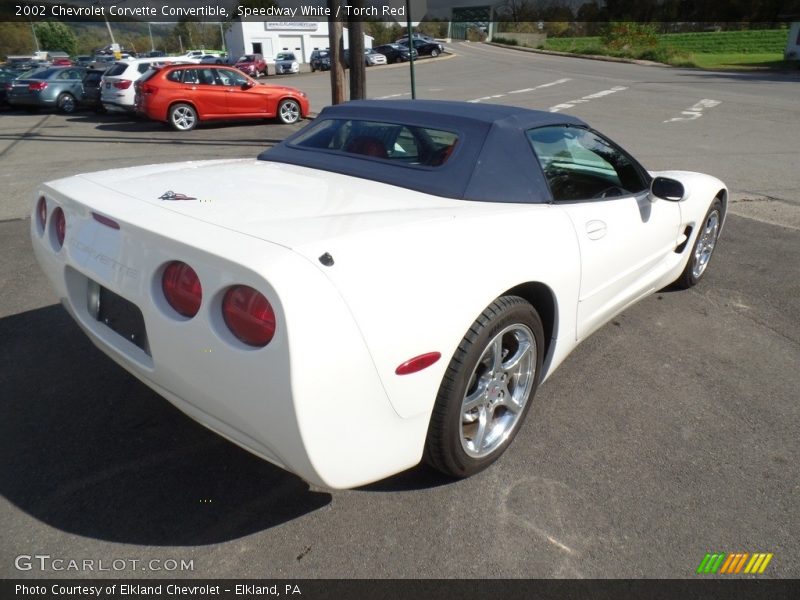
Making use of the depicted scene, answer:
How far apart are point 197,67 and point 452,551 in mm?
14377

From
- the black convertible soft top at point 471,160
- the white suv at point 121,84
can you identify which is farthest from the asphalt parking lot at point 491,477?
the white suv at point 121,84

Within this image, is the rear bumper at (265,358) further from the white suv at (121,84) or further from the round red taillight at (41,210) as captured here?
the white suv at (121,84)

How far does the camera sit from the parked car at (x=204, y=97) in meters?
13.6

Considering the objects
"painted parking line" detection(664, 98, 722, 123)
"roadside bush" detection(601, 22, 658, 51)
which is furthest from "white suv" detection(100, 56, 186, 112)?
"roadside bush" detection(601, 22, 658, 51)

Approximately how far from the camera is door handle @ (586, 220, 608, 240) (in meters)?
2.80

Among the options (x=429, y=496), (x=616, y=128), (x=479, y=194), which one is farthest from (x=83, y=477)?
(x=616, y=128)

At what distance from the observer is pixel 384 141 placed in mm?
3168

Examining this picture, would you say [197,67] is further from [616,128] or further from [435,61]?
[435,61]

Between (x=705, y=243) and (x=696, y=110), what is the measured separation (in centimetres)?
1336

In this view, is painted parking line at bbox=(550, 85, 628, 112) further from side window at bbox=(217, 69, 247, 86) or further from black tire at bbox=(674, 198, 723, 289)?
black tire at bbox=(674, 198, 723, 289)

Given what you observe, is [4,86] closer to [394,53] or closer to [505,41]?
[394,53]

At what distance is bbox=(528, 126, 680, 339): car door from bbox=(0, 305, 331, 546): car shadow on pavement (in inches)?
64.0

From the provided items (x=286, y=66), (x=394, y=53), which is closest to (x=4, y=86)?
(x=286, y=66)
